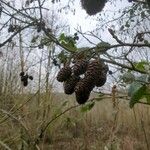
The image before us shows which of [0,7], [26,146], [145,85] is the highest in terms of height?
[0,7]

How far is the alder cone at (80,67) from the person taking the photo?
0.87 m

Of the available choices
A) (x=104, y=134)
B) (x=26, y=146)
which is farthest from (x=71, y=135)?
(x=26, y=146)

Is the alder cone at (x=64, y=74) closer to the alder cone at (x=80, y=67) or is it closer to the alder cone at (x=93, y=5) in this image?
the alder cone at (x=80, y=67)

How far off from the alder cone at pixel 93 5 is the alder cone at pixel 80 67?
14 cm

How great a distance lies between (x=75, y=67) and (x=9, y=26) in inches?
48.0

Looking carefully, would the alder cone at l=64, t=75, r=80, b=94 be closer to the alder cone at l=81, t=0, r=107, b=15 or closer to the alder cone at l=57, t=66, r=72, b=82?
the alder cone at l=57, t=66, r=72, b=82

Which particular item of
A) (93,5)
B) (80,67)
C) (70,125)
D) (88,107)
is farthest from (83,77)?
(70,125)

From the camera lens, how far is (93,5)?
0.99 m

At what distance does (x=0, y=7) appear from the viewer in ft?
5.76

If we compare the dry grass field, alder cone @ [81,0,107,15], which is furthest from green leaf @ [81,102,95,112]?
the dry grass field

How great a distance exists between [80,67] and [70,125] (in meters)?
4.25

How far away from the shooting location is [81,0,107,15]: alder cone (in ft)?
3.23

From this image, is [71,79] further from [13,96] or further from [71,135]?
[71,135]

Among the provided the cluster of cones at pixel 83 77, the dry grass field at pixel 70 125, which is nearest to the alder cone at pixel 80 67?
the cluster of cones at pixel 83 77
